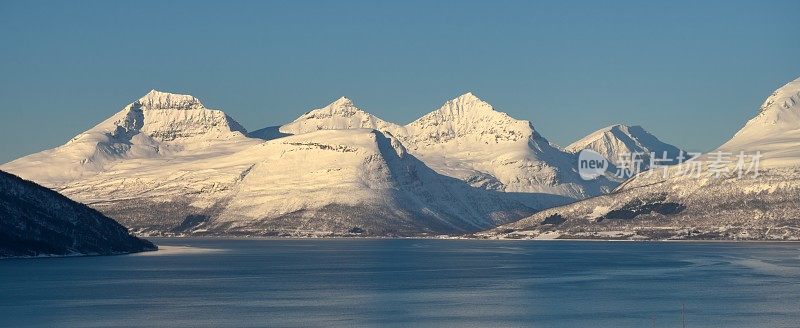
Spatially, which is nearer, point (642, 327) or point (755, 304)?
point (642, 327)

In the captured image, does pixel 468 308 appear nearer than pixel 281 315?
No

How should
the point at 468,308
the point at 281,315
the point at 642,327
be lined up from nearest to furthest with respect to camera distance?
the point at 642,327, the point at 281,315, the point at 468,308

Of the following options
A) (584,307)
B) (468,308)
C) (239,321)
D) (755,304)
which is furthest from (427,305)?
(755,304)

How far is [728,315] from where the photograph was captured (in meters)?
177

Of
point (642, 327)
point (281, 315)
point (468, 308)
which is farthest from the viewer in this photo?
point (468, 308)

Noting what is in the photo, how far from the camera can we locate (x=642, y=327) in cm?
16112

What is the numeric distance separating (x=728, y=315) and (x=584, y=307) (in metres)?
21.2

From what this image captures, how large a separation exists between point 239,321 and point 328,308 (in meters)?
22.3

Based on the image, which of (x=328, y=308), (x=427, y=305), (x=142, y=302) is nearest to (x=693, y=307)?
(x=427, y=305)

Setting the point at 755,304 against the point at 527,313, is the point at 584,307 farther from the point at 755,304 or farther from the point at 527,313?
the point at 755,304

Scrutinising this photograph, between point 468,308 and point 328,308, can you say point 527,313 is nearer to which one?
point 468,308

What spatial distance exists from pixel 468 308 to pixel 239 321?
1398 inches

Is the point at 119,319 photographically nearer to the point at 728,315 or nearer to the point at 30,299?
the point at 30,299

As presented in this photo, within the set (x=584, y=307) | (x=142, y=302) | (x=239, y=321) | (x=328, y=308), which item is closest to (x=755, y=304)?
(x=584, y=307)
